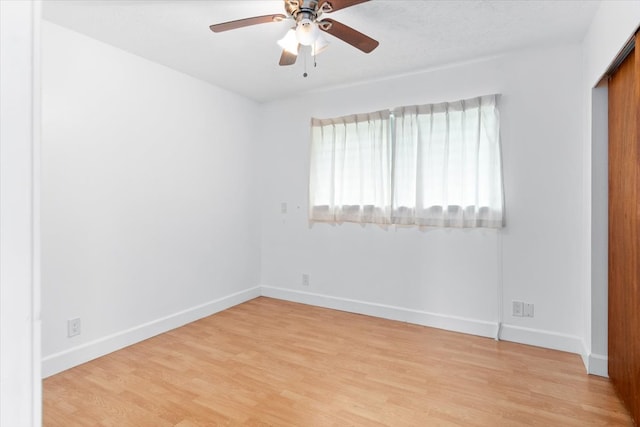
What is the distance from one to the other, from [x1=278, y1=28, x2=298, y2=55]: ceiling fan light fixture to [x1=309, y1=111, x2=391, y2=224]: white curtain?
4.72 ft

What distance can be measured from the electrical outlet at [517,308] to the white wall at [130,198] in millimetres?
2779

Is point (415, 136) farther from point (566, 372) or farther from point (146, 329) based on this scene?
point (146, 329)

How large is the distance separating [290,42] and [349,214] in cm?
192

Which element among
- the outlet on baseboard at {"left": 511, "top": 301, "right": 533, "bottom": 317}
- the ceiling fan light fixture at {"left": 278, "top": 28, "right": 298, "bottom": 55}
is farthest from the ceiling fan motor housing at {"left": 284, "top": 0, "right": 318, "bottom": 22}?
the outlet on baseboard at {"left": 511, "top": 301, "right": 533, "bottom": 317}

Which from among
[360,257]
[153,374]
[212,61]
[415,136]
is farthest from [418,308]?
[212,61]

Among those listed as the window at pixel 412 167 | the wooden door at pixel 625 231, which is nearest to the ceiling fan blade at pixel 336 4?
the wooden door at pixel 625 231

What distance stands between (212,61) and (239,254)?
206 centimetres

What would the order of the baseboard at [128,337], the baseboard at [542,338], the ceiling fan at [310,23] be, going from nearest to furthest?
the ceiling fan at [310,23] < the baseboard at [128,337] < the baseboard at [542,338]

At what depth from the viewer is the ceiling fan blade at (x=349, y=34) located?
1951 mm

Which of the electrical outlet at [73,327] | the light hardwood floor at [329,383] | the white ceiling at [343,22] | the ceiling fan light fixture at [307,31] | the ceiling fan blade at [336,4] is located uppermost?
the white ceiling at [343,22]

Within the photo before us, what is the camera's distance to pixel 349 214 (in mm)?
3605

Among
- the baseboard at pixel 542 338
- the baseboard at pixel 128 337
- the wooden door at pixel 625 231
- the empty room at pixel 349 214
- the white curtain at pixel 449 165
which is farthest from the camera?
the white curtain at pixel 449 165

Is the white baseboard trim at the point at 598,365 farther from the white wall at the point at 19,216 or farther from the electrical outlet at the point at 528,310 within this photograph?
the white wall at the point at 19,216

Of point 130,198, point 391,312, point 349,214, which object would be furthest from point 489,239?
point 130,198
